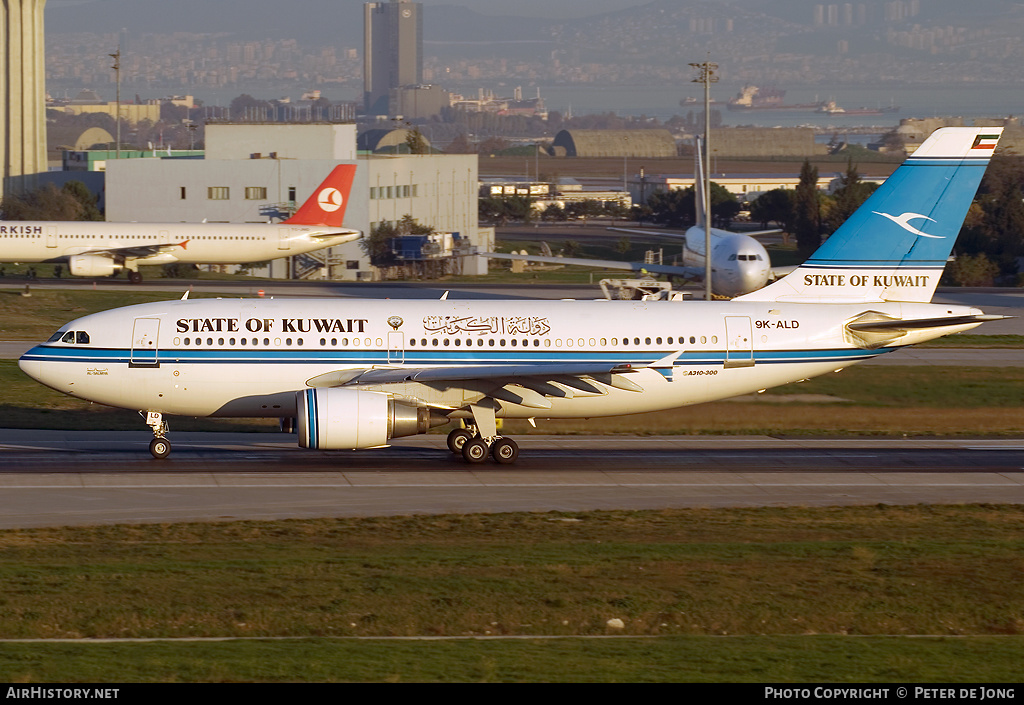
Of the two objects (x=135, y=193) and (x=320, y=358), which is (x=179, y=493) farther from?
(x=135, y=193)

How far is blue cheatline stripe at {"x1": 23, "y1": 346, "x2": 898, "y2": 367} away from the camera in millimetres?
32000

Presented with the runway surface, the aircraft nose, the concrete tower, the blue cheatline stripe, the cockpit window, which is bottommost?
the runway surface

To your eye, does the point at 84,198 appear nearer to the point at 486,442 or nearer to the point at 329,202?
the point at 329,202

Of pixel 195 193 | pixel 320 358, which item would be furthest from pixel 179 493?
pixel 195 193

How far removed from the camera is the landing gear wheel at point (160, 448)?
3216cm

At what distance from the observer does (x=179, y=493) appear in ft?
92.6

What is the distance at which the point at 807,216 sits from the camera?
13275cm

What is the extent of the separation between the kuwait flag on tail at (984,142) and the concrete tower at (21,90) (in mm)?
141767

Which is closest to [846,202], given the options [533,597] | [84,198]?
[84,198]

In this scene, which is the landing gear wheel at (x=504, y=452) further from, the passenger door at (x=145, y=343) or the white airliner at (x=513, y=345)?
the passenger door at (x=145, y=343)

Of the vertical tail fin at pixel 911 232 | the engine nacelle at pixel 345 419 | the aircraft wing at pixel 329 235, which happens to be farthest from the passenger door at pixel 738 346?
the aircraft wing at pixel 329 235

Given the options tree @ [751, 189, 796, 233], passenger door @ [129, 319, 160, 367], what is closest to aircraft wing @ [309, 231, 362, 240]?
passenger door @ [129, 319, 160, 367]

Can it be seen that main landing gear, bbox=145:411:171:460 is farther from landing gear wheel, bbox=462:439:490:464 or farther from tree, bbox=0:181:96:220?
tree, bbox=0:181:96:220

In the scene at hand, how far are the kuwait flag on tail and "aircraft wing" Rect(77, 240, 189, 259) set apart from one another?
59.7 m
